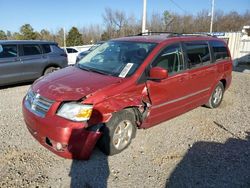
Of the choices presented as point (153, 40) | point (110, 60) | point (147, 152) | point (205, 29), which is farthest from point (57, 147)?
point (205, 29)

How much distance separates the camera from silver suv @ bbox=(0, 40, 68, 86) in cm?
758

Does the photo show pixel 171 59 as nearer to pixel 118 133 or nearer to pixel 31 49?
pixel 118 133

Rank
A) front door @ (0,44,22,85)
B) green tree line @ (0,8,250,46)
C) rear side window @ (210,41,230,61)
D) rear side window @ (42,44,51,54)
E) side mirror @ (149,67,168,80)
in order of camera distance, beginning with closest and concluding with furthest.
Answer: side mirror @ (149,67,168,80) → rear side window @ (210,41,230,61) → front door @ (0,44,22,85) → rear side window @ (42,44,51,54) → green tree line @ (0,8,250,46)

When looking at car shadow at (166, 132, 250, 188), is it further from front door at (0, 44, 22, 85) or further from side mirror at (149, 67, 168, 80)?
front door at (0, 44, 22, 85)

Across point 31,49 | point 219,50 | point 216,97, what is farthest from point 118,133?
point 31,49

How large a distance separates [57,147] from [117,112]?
96 centimetres

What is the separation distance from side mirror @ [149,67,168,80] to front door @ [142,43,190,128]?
134 mm

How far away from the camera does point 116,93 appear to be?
3.48 metres

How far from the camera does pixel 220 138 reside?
4.49 metres

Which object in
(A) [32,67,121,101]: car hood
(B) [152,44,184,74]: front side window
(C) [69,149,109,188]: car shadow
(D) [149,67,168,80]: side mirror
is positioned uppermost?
(B) [152,44,184,74]: front side window

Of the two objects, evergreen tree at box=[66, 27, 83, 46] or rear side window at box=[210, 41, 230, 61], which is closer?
rear side window at box=[210, 41, 230, 61]

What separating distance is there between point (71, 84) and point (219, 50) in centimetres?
398

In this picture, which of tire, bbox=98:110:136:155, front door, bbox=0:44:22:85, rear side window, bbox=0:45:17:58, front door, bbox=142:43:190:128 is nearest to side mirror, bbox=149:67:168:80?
front door, bbox=142:43:190:128

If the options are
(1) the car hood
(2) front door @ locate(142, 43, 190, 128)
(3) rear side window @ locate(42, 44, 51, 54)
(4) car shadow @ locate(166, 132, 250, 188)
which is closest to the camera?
(4) car shadow @ locate(166, 132, 250, 188)
